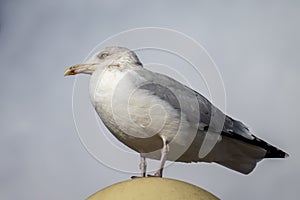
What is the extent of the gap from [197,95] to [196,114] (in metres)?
0.39

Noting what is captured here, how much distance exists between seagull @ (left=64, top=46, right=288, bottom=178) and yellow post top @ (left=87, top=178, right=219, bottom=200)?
1119mm

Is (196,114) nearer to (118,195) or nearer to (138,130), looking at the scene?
(138,130)

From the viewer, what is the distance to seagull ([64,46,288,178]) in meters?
6.05

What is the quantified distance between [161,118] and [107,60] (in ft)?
3.78

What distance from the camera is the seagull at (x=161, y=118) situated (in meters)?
6.05

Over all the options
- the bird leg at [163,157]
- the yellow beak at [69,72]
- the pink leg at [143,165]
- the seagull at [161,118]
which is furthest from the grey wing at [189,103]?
the yellow beak at [69,72]

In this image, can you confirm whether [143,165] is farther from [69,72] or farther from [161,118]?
[69,72]

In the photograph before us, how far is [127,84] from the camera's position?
243 inches

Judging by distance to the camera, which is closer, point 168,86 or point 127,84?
point 127,84

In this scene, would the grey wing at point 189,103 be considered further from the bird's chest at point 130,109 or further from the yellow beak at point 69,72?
the yellow beak at point 69,72

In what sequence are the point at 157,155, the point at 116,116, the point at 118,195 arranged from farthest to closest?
the point at 157,155, the point at 116,116, the point at 118,195

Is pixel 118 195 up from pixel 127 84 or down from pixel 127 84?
down

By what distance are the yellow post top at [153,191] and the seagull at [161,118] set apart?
112 cm

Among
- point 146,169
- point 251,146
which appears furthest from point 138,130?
point 251,146
